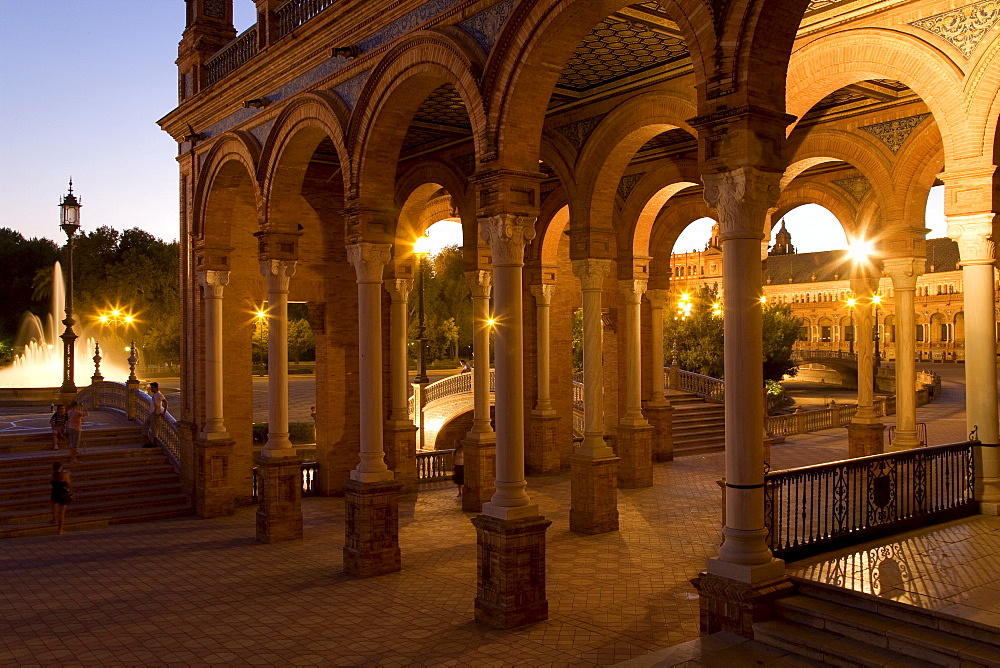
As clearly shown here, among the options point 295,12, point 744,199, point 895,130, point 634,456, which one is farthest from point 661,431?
point 744,199

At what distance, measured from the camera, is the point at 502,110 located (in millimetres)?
8328

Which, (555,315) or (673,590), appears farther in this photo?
(555,315)

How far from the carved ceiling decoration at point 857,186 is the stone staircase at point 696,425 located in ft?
25.3

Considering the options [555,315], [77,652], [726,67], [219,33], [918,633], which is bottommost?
[77,652]

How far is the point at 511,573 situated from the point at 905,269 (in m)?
9.19

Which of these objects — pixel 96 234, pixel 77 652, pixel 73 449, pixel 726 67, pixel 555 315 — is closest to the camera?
pixel 726 67

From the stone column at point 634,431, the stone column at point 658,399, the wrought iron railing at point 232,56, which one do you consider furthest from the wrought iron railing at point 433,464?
the wrought iron railing at point 232,56

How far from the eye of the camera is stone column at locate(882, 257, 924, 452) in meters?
12.9

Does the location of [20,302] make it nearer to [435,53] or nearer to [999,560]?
[435,53]

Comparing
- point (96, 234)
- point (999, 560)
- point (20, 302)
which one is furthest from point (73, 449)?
point (20, 302)

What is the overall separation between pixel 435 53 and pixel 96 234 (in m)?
41.7

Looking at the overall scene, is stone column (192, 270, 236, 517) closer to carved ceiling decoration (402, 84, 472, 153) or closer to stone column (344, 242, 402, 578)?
carved ceiling decoration (402, 84, 472, 153)

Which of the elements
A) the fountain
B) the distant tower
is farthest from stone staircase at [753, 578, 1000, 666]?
the distant tower

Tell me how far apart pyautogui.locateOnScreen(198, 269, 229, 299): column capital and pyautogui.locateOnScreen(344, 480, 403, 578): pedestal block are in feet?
20.0
